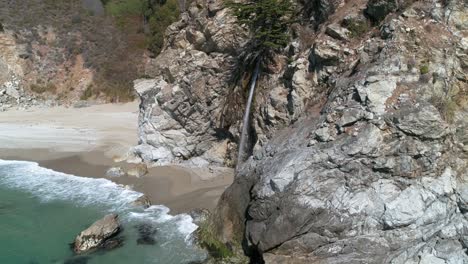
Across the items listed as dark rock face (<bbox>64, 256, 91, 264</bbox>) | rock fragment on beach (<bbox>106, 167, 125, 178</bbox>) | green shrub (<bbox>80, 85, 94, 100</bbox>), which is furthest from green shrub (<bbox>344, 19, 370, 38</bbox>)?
green shrub (<bbox>80, 85, 94, 100</bbox>)

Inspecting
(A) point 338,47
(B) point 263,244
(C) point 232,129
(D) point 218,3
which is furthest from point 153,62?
(B) point 263,244

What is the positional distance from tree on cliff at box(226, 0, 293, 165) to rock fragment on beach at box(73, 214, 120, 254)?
657cm

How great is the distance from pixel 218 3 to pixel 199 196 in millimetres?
10977

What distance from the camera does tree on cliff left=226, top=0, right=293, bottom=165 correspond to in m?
20.2

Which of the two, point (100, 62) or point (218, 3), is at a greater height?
point (218, 3)

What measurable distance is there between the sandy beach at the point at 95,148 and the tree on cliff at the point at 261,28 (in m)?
2.79

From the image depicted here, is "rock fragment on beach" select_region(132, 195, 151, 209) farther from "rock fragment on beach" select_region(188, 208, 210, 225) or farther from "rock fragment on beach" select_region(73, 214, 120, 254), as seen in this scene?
"rock fragment on beach" select_region(73, 214, 120, 254)

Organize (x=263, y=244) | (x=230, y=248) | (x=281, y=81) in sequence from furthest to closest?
1. (x=281, y=81)
2. (x=230, y=248)
3. (x=263, y=244)

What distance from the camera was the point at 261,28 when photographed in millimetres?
21203

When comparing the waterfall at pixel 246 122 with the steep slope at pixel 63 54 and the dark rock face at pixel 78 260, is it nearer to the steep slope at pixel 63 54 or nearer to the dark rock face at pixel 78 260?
the dark rock face at pixel 78 260

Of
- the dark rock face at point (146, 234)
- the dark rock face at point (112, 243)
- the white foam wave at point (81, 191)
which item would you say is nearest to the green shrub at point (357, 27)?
the white foam wave at point (81, 191)

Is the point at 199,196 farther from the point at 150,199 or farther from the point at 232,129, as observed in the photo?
the point at 232,129

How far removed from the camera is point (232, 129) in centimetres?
2355

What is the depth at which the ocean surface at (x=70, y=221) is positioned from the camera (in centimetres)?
1609
